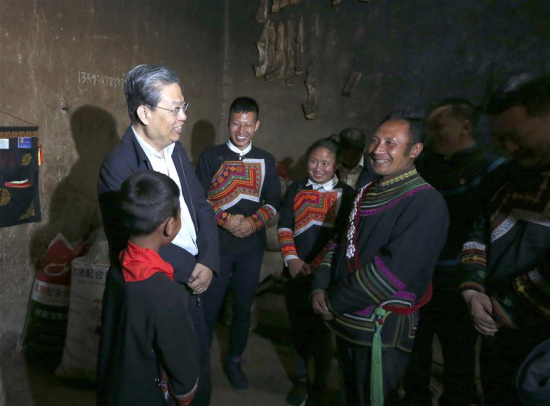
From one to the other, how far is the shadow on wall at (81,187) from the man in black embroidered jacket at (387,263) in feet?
7.39

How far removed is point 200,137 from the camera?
493 centimetres

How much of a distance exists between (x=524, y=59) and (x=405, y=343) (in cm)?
363

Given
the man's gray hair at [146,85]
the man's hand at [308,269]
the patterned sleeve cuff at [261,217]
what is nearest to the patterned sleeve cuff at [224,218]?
the patterned sleeve cuff at [261,217]

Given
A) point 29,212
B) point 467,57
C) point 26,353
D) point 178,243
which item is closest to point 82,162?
point 29,212

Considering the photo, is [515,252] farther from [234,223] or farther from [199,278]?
[234,223]

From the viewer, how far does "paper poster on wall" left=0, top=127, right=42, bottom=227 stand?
2.67 m

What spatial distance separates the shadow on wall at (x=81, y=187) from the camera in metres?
3.11

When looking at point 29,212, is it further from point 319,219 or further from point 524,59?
point 524,59

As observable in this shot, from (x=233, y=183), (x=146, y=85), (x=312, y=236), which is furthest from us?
(x=233, y=183)

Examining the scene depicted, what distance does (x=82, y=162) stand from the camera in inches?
130

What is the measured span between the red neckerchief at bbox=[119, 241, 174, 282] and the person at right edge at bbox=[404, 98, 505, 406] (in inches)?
59.7

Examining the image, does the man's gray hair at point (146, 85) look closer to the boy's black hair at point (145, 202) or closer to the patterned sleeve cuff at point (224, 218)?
the boy's black hair at point (145, 202)

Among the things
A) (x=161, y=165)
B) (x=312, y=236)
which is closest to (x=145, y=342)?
(x=161, y=165)

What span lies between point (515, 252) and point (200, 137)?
3.89 metres
